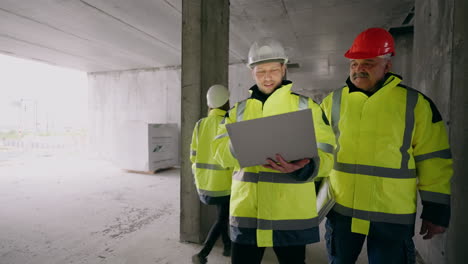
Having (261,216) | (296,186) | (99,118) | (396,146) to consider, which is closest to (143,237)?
(261,216)

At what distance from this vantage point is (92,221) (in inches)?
138

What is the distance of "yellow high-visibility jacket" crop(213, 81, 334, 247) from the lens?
125 cm

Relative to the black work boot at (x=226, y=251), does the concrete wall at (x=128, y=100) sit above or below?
above

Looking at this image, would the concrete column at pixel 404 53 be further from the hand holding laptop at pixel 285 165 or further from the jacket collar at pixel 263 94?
the hand holding laptop at pixel 285 165

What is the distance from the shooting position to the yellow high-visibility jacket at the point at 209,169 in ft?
7.27

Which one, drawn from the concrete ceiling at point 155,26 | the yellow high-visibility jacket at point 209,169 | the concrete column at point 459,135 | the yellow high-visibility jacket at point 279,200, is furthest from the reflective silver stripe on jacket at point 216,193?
the concrete ceiling at point 155,26

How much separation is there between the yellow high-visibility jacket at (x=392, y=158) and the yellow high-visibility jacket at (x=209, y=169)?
3.45 feet

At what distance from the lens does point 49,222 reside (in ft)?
11.3

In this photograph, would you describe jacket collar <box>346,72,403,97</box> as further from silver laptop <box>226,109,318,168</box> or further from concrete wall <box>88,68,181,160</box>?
concrete wall <box>88,68,181,160</box>

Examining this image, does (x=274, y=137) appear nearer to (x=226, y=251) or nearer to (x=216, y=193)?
(x=216, y=193)

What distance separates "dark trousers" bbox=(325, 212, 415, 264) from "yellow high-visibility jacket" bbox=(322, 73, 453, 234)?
0.05m

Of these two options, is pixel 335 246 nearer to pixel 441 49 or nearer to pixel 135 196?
pixel 441 49

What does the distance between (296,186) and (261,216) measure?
0.25 m

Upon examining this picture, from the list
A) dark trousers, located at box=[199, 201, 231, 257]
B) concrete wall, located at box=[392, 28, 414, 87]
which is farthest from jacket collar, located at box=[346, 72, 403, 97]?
concrete wall, located at box=[392, 28, 414, 87]
